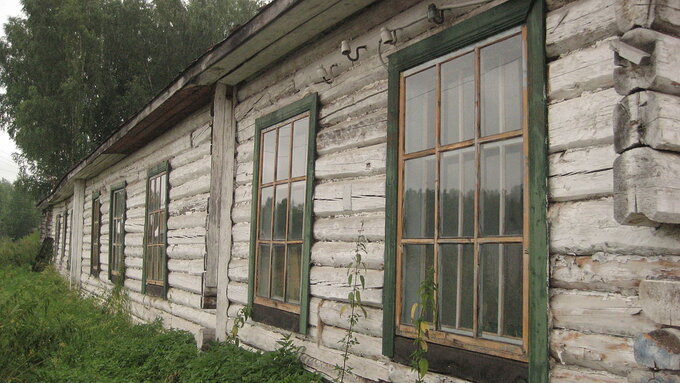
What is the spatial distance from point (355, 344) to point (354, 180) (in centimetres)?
119

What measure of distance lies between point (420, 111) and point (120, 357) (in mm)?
4761

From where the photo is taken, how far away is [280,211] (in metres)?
5.21

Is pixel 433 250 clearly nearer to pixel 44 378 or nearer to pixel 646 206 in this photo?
pixel 646 206

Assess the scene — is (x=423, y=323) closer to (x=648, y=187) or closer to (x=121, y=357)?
(x=648, y=187)

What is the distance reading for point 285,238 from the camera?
5070mm

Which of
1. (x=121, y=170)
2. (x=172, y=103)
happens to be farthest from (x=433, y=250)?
(x=121, y=170)

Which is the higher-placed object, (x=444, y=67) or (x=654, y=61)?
(x=444, y=67)

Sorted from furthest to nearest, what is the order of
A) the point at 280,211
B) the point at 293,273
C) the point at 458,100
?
the point at 280,211
the point at 293,273
the point at 458,100

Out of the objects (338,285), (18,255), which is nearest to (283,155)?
(338,285)

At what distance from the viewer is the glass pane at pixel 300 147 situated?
4.96m

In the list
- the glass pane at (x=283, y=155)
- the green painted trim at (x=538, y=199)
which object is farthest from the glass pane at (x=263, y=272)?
the green painted trim at (x=538, y=199)

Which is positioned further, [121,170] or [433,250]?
[121,170]

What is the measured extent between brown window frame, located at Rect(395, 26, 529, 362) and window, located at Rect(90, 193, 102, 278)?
11.2 meters

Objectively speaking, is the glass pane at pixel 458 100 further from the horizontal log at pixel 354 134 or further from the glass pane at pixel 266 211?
the glass pane at pixel 266 211
